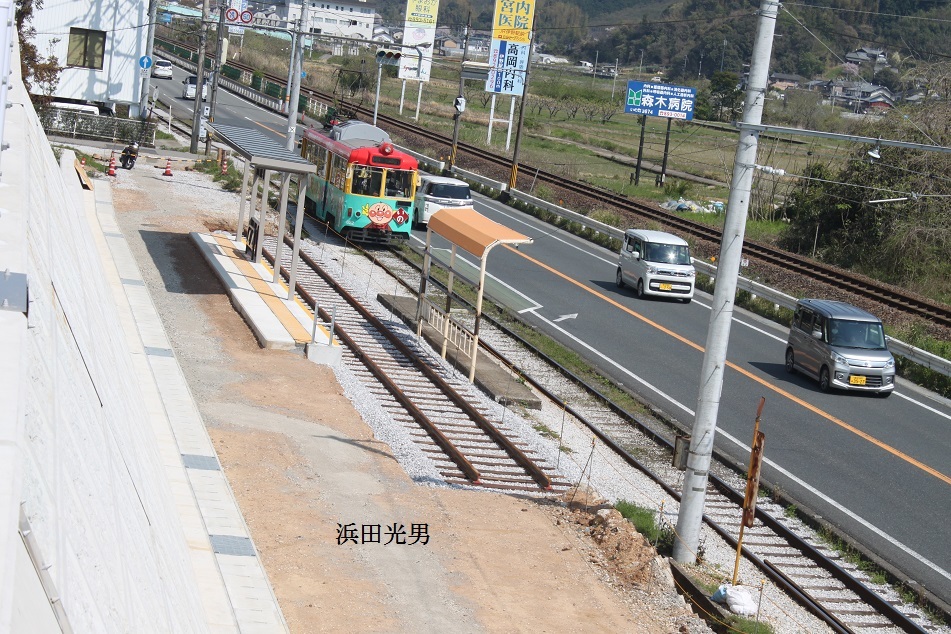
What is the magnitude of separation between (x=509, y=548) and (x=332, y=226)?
23627 millimetres

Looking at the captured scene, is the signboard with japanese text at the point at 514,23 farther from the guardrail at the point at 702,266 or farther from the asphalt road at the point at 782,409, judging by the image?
the asphalt road at the point at 782,409

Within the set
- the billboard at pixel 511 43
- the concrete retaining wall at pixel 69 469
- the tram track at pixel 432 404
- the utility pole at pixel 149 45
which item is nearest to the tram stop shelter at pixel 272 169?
the tram track at pixel 432 404

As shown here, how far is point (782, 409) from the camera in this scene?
71.9 ft

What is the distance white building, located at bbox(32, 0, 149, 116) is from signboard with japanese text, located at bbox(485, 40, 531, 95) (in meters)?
16.2

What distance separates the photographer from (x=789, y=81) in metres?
151

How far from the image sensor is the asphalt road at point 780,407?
16656mm

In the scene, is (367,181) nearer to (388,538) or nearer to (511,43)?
(388,538)

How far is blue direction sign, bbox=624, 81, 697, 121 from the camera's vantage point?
53531mm

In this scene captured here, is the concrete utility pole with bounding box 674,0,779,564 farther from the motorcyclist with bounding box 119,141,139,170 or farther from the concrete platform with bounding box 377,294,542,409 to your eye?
the motorcyclist with bounding box 119,141,139,170

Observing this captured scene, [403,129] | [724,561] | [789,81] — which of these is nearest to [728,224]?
[724,561]

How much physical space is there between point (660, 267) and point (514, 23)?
24.8m

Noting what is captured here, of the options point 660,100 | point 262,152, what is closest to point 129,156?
point 262,152

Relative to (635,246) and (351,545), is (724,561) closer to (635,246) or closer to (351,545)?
(351,545)

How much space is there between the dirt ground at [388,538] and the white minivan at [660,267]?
13.9 m
